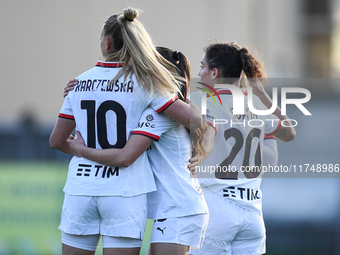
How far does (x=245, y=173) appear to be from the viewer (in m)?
2.20

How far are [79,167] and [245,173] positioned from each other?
3.00 ft

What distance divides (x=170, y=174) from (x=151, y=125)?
0.25 meters

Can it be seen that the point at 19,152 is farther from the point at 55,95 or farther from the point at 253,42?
the point at 253,42

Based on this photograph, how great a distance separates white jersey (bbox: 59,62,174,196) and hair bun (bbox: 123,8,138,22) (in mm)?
239

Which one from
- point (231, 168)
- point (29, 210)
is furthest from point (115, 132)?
point (29, 210)

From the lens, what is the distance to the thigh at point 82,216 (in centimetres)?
171

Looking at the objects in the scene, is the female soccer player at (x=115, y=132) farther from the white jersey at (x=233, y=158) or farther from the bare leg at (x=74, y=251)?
the white jersey at (x=233, y=158)

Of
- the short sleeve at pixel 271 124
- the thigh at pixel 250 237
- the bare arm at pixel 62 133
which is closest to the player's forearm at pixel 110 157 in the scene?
the bare arm at pixel 62 133

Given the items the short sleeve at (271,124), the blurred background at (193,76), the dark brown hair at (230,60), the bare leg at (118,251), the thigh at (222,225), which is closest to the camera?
the bare leg at (118,251)

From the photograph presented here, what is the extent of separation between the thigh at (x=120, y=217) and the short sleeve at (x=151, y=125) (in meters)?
0.28

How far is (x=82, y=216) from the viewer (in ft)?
5.64

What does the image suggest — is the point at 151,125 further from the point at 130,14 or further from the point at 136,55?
the point at 130,14

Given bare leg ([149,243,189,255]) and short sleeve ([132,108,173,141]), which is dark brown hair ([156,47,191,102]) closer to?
short sleeve ([132,108,173,141])

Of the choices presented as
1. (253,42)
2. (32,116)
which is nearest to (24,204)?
(32,116)
